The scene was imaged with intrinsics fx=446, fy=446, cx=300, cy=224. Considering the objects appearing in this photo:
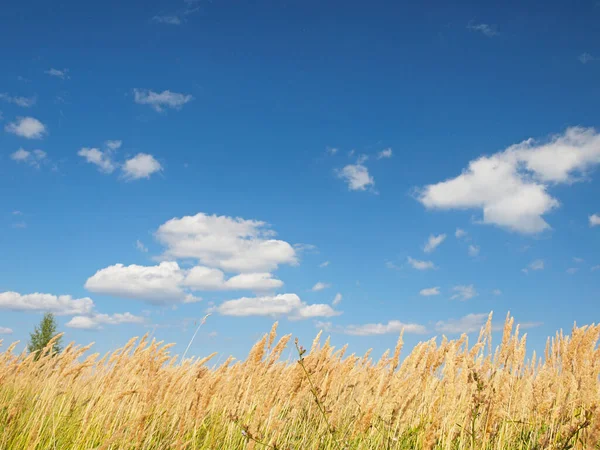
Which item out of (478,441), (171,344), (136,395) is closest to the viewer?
(478,441)

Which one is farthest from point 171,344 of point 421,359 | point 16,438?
point 421,359

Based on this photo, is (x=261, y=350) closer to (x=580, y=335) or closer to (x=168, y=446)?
(x=168, y=446)

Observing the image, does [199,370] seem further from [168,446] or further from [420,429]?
[420,429]

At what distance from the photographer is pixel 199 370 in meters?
3.75

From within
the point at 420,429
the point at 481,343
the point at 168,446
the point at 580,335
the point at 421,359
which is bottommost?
the point at 168,446

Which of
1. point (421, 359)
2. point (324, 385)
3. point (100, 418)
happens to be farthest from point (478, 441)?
point (100, 418)

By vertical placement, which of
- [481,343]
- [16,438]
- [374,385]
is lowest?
[16,438]

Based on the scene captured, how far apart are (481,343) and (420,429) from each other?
41.8 inches

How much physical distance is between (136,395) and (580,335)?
16.1 ft

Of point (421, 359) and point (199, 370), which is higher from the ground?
point (421, 359)

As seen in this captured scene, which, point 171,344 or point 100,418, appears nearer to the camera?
point 100,418

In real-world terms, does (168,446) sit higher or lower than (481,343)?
lower

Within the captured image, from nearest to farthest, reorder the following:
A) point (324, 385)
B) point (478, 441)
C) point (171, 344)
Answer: point (324, 385) < point (478, 441) < point (171, 344)

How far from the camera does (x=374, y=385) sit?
15.0 ft
